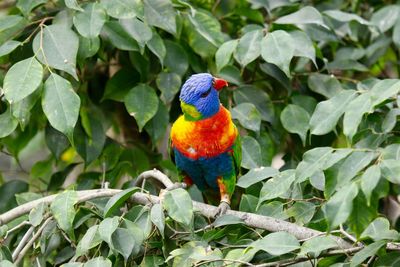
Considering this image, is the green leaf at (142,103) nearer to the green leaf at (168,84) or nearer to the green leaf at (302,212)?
the green leaf at (168,84)

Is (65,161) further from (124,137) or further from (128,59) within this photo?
(128,59)

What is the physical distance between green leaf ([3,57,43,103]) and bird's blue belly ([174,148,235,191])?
2.97 feet

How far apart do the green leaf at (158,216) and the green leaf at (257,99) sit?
127 centimetres

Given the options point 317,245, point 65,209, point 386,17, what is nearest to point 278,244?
point 317,245

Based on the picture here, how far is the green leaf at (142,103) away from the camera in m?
3.34

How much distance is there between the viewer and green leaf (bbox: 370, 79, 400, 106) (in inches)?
90.2

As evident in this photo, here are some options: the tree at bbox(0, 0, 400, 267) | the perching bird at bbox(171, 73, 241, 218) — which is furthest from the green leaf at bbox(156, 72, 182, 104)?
the perching bird at bbox(171, 73, 241, 218)

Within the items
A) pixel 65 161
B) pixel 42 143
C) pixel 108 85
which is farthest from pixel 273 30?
pixel 42 143

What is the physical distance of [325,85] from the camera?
12.1 ft

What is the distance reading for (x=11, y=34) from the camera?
3244mm

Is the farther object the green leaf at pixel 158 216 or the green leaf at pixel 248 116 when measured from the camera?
the green leaf at pixel 248 116

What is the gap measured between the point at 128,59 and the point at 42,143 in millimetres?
1300

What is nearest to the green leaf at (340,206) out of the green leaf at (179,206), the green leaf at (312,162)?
the green leaf at (312,162)

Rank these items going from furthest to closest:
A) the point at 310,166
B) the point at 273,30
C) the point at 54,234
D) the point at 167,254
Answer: the point at 273,30
the point at 54,234
the point at 167,254
the point at 310,166
